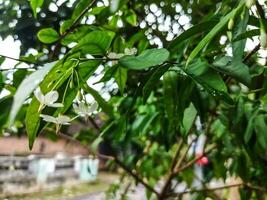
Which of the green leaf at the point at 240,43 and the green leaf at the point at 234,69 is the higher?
the green leaf at the point at 240,43

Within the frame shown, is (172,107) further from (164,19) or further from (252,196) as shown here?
(252,196)

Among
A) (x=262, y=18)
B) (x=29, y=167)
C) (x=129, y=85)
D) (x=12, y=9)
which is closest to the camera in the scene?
(x=262, y=18)

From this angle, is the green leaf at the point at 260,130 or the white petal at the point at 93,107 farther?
the green leaf at the point at 260,130

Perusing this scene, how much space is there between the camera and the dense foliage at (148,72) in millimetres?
369

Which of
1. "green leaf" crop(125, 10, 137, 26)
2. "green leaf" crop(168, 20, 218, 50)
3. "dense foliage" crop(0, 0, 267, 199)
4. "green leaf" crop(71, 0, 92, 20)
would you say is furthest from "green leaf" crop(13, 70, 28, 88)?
"green leaf" crop(125, 10, 137, 26)

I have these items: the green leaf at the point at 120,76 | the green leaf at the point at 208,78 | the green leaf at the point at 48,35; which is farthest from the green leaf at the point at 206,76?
the green leaf at the point at 48,35

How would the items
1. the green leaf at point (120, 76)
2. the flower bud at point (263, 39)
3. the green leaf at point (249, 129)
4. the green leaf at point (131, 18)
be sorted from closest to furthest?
the flower bud at point (263, 39) → the green leaf at point (120, 76) → the green leaf at point (249, 129) → the green leaf at point (131, 18)

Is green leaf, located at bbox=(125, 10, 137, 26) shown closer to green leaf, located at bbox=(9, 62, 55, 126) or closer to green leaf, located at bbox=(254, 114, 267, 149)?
green leaf, located at bbox=(254, 114, 267, 149)

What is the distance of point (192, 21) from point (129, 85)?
0.23 meters

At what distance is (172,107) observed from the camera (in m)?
0.45

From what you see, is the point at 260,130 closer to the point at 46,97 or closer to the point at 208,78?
the point at 208,78

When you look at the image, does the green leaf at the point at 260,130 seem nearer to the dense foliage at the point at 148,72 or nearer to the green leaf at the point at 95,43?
the dense foliage at the point at 148,72

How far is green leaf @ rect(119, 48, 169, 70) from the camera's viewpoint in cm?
37

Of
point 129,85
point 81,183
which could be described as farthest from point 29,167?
point 129,85
